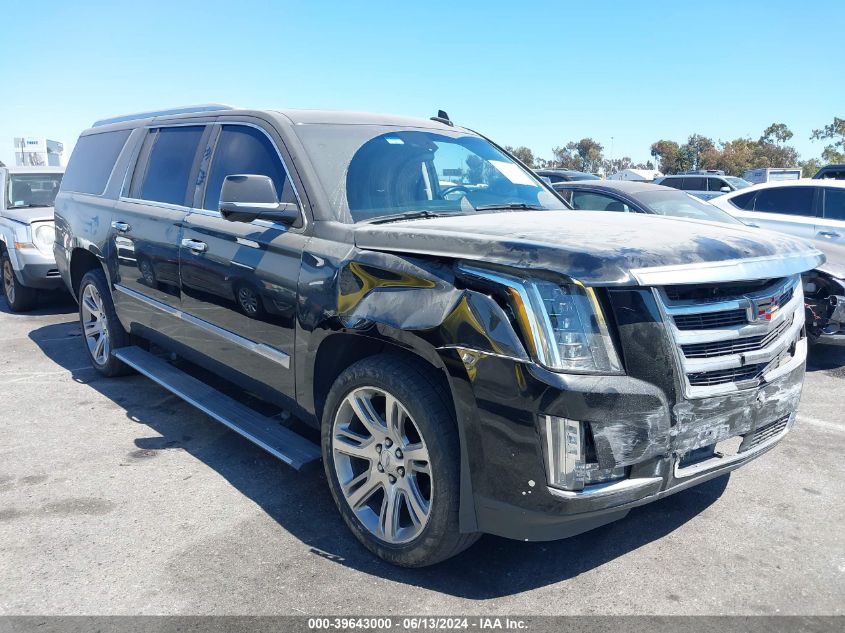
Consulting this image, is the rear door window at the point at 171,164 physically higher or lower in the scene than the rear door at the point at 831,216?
higher

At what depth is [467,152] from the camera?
4.39 m

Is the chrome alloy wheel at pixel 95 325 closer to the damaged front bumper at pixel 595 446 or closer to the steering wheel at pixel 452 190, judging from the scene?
the steering wheel at pixel 452 190

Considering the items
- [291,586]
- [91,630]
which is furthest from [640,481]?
[91,630]

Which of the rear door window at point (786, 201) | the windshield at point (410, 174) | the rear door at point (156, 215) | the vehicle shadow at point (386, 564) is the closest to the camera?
the vehicle shadow at point (386, 564)

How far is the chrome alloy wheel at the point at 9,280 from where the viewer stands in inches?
353

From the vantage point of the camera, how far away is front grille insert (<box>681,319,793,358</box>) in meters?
2.60

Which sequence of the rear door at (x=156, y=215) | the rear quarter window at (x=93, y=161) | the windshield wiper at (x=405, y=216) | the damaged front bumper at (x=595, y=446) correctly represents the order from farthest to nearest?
the rear quarter window at (x=93, y=161)
the rear door at (x=156, y=215)
the windshield wiper at (x=405, y=216)
the damaged front bumper at (x=595, y=446)

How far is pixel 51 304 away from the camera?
966cm

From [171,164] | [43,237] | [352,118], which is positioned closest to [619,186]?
[352,118]

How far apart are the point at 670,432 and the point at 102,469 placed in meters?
3.25

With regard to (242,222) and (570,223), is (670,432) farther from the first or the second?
(242,222)

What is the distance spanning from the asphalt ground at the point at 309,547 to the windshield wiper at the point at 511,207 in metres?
1.76

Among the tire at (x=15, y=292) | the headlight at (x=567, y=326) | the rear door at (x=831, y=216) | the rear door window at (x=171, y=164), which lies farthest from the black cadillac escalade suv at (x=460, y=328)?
the rear door at (x=831, y=216)

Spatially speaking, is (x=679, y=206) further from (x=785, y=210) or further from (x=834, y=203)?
(x=834, y=203)
